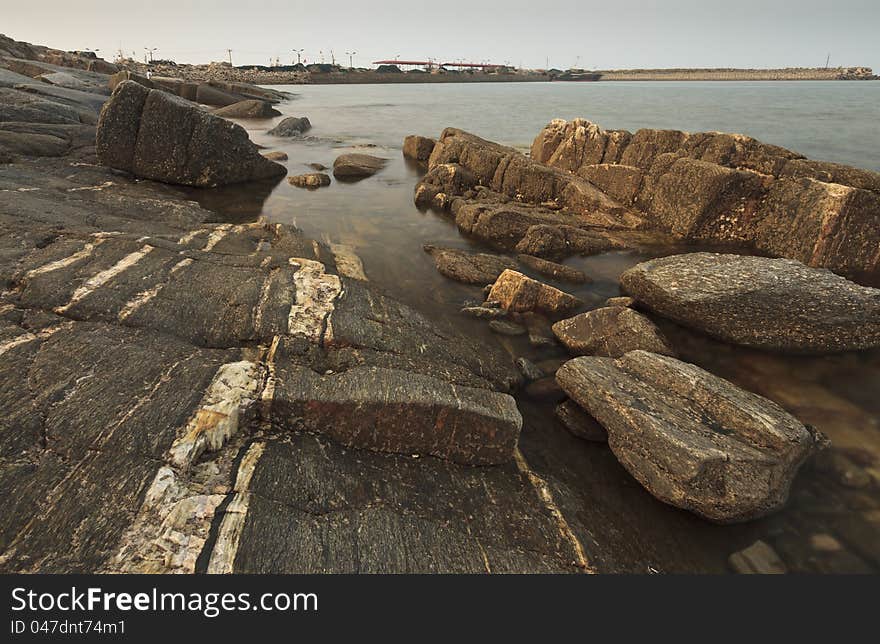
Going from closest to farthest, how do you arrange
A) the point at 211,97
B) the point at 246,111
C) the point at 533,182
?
the point at 533,182 < the point at 246,111 < the point at 211,97

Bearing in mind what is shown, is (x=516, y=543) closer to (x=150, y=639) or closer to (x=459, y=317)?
(x=150, y=639)

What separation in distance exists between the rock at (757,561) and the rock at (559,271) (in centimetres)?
815

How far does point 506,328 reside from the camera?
9.55 meters

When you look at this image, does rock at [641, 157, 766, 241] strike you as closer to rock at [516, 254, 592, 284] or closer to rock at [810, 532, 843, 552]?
rock at [516, 254, 592, 284]

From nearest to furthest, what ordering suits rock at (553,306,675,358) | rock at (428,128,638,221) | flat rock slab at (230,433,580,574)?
flat rock slab at (230,433,580,574) → rock at (553,306,675,358) → rock at (428,128,638,221)

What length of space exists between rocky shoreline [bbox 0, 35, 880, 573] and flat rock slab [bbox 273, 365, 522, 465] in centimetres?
3

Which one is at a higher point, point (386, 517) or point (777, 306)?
point (777, 306)

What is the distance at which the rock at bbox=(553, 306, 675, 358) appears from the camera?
339 inches

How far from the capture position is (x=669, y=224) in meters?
16.2

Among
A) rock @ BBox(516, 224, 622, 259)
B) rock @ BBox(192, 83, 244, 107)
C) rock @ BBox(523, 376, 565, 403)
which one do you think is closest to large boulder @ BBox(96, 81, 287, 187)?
rock @ BBox(516, 224, 622, 259)

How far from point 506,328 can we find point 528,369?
1589 millimetres

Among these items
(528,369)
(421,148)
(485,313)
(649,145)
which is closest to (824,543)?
(528,369)

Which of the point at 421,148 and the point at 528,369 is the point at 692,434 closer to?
the point at 528,369

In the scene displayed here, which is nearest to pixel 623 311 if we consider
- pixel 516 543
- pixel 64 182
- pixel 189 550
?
pixel 516 543
